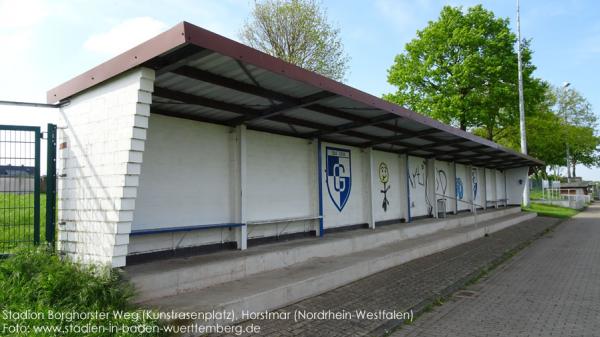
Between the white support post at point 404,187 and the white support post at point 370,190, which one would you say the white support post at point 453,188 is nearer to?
the white support post at point 404,187

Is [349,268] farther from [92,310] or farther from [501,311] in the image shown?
[92,310]

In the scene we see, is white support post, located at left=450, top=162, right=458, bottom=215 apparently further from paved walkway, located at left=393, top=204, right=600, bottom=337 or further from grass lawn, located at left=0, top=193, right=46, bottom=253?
grass lawn, located at left=0, top=193, right=46, bottom=253

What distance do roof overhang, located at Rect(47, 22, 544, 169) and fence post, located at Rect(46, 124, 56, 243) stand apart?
Result: 0.54 metres

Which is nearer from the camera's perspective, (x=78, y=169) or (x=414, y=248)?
(x=78, y=169)

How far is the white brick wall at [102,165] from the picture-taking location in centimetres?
441

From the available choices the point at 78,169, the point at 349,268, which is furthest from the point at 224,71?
the point at 349,268

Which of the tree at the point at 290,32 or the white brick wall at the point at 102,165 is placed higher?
the tree at the point at 290,32

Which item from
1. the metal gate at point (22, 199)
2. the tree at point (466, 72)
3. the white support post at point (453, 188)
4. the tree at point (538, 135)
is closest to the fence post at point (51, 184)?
the metal gate at point (22, 199)

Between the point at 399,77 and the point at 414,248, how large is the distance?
1949cm

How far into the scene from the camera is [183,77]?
5.18m

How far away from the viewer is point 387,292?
643 centimetres

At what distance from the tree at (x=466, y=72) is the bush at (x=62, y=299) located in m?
22.5

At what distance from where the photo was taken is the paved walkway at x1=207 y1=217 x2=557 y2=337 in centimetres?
482

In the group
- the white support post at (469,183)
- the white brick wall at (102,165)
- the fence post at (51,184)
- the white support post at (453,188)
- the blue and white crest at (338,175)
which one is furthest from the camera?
the white support post at (469,183)
